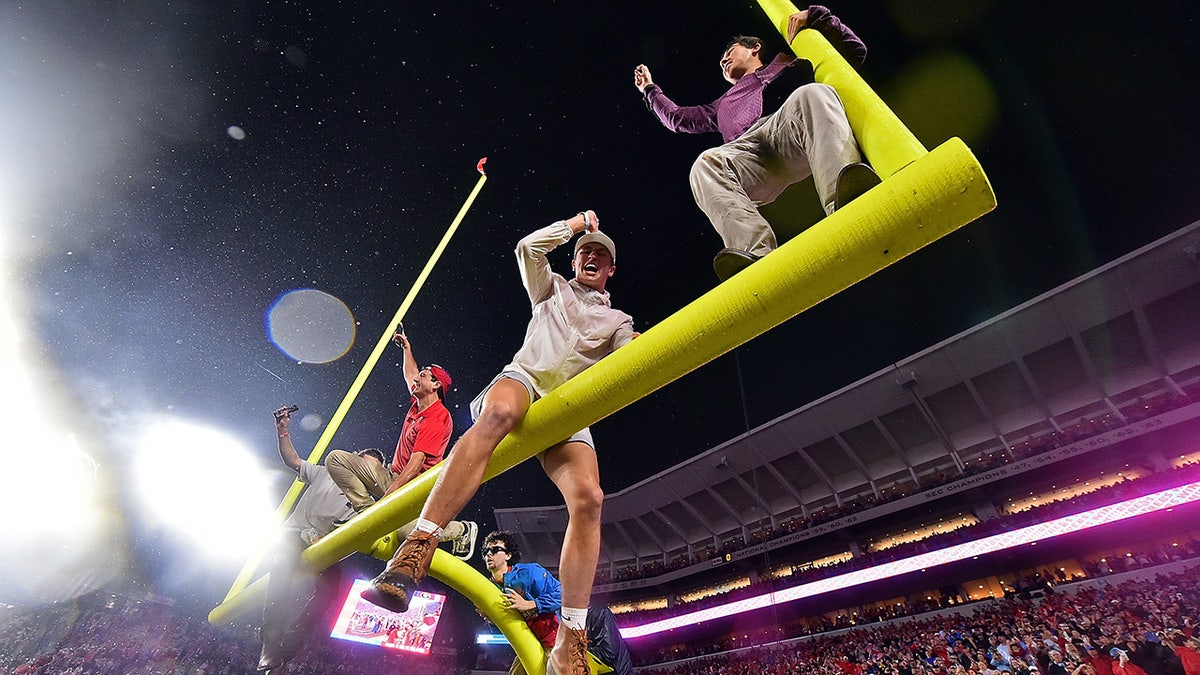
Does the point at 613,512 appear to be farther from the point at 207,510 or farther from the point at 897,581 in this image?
the point at 207,510

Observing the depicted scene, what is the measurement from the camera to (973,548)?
20.3m

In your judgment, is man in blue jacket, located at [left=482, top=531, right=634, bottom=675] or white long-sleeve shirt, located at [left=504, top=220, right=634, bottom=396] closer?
white long-sleeve shirt, located at [left=504, top=220, right=634, bottom=396]

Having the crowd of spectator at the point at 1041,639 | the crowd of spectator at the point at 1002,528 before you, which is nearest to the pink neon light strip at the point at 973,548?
the crowd of spectator at the point at 1002,528

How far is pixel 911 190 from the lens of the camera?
60.2 inches

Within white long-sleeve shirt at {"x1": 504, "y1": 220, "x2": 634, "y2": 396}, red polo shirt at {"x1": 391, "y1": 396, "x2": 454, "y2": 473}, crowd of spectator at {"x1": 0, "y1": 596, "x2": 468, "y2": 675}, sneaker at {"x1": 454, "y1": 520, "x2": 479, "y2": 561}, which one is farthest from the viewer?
crowd of spectator at {"x1": 0, "y1": 596, "x2": 468, "y2": 675}

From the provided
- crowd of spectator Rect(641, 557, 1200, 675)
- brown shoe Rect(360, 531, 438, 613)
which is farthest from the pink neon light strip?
brown shoe Rect(360, 531, 438, 613)

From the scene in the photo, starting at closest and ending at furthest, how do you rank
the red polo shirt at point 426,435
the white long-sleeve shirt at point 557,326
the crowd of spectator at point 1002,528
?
the white long-sleeve shirt at point 557,326 → the red polo shirt at point 426,435 → the crowd of spectator at point 1002,528

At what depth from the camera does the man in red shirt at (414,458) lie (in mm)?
4648

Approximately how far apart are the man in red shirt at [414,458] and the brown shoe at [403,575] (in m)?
2.24

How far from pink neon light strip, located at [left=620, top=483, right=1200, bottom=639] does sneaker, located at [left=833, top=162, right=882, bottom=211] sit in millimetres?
17490

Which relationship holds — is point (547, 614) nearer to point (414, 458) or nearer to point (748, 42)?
point (414, 458)

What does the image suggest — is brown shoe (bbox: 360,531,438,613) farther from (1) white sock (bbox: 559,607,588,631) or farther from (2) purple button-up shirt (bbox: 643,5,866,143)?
(2) purple button-up shirt (bbox: 643,5,866,143)

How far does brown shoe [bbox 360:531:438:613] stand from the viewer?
1.97m

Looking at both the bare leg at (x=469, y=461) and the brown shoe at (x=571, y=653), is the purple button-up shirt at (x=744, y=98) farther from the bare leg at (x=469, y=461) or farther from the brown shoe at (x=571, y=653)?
the brown shoe at (x=571, y=653)
